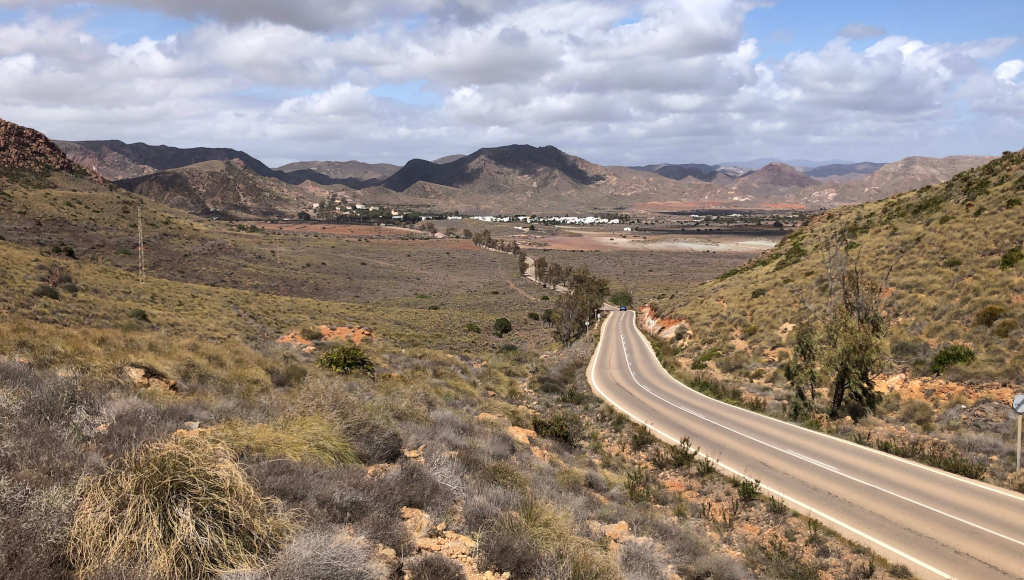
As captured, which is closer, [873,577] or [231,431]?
[231,431]

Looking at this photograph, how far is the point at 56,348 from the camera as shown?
10812 mm

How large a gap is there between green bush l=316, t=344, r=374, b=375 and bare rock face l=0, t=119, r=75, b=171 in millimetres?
105230

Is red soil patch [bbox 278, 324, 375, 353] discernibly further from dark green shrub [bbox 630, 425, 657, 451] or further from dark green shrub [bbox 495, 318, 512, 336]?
dark green shrub [bbox 495, 318, 512, 336]

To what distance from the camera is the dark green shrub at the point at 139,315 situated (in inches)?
1092

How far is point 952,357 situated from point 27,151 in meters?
137

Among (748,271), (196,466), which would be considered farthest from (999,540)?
(748,271)

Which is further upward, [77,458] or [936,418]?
[77,458]

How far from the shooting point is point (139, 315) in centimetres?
2814

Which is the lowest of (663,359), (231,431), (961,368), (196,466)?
(663,359)

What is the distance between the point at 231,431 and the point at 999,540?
14131 millimetres

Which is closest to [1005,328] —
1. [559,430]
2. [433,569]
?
[559,430]

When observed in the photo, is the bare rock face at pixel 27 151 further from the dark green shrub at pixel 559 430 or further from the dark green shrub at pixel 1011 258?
the dark green shrub at pixel 1011 258

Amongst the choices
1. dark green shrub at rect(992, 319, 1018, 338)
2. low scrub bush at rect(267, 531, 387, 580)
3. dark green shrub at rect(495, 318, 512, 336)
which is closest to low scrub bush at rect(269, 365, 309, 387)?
low scrub bush at rect(267, 531, 387, 580)

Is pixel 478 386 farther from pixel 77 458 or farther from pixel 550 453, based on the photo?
pixel 77 458
